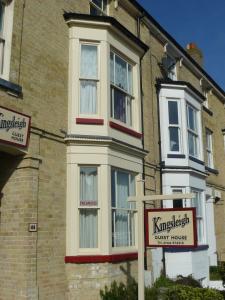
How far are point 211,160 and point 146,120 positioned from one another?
7.55m

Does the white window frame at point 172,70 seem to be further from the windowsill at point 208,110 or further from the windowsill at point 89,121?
the windowsill at point 89,121

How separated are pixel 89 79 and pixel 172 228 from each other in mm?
5234

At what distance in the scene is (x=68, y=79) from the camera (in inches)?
429

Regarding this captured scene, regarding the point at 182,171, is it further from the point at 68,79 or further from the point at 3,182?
the point at 3,182

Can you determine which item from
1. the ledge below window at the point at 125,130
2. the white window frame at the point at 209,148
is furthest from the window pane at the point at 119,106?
the white window frame at the point at 209,148

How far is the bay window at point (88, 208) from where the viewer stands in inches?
396

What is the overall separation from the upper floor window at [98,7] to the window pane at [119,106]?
9.38ft

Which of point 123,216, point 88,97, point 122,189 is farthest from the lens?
point 122,189

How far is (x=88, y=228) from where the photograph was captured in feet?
33.3

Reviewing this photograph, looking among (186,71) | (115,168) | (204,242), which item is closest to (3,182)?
(115,168)

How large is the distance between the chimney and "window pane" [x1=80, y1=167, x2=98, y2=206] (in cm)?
1313

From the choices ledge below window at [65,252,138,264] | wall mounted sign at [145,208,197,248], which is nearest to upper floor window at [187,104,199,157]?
ledge below window at [65,252,138,264]

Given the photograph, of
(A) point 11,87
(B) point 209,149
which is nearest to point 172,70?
(B) point 209,149

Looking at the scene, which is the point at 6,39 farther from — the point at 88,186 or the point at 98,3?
the point at 98,3
